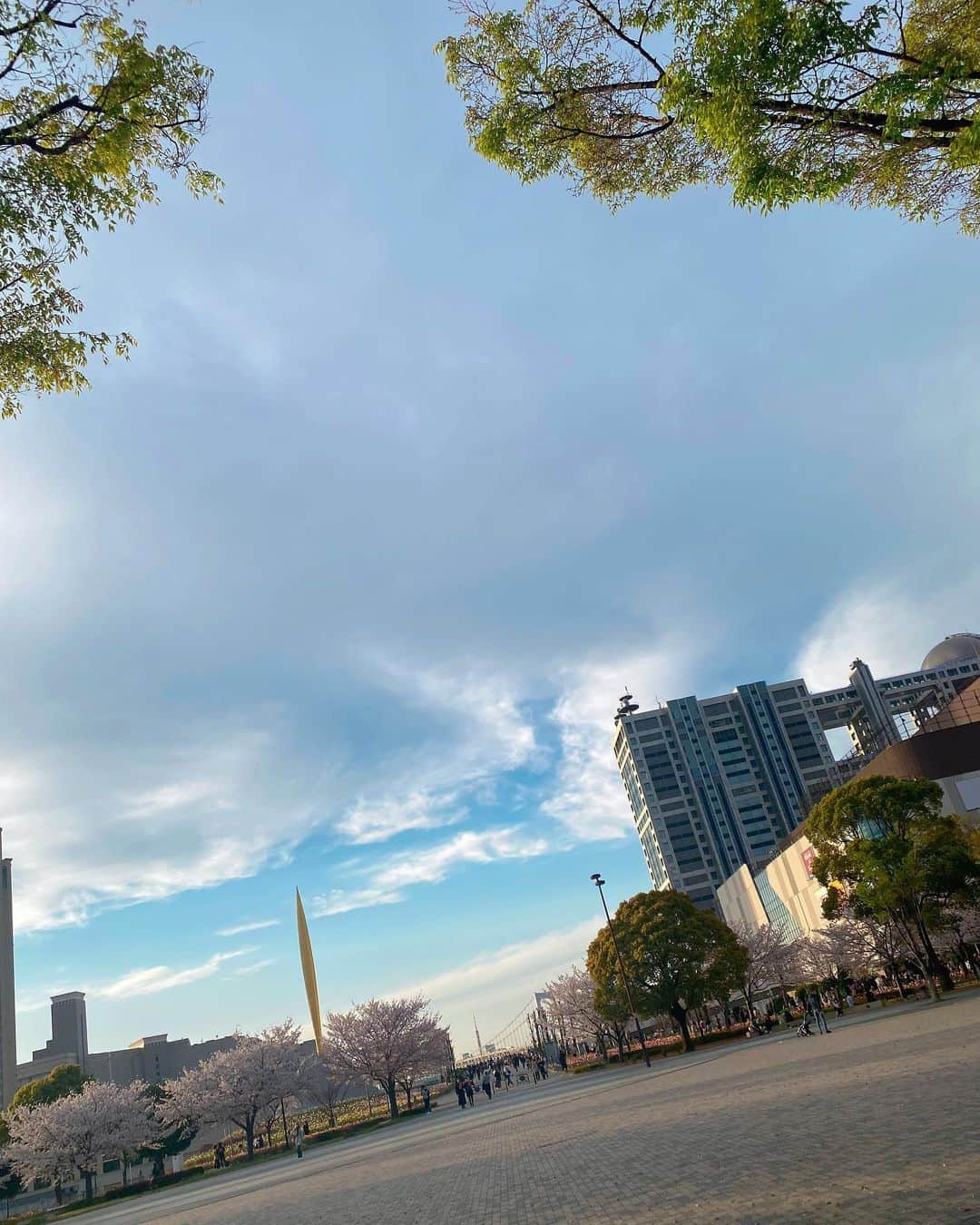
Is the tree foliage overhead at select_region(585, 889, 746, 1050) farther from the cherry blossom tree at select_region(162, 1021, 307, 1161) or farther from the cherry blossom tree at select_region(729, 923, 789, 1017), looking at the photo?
the cherry blossom tree at select_region(162, 1021, 307, 1161)

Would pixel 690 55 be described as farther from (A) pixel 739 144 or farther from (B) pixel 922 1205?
(B) pixel 922 1205

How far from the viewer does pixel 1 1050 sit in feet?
344

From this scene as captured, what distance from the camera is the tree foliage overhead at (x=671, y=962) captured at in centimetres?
4044

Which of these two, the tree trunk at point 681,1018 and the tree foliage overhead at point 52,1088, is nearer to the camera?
the tree trunk at point 681,1018

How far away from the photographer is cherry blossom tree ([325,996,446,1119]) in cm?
4919

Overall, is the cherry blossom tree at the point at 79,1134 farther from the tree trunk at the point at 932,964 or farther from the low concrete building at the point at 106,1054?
the low concrete building at the point at 106,1054

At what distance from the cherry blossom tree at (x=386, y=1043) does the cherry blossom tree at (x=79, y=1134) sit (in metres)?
12.1

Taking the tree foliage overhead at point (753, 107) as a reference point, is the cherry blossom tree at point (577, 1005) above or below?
below

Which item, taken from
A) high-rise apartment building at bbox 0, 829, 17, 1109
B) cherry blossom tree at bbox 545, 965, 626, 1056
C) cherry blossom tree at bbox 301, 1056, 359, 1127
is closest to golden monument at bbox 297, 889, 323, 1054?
cherry blossom tree at bbox 301, 1056, 359, 1127

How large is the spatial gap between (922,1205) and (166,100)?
13.8m

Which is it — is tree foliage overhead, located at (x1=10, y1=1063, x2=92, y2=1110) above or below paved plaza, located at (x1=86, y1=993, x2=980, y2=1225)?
above

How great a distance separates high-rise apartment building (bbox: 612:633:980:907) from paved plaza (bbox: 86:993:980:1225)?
122015mm

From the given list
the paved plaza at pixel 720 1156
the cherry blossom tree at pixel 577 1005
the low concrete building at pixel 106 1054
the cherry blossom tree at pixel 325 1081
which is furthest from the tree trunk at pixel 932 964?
the low concrete building at pixel 106 1054

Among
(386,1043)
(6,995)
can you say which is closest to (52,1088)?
(386,1043)
